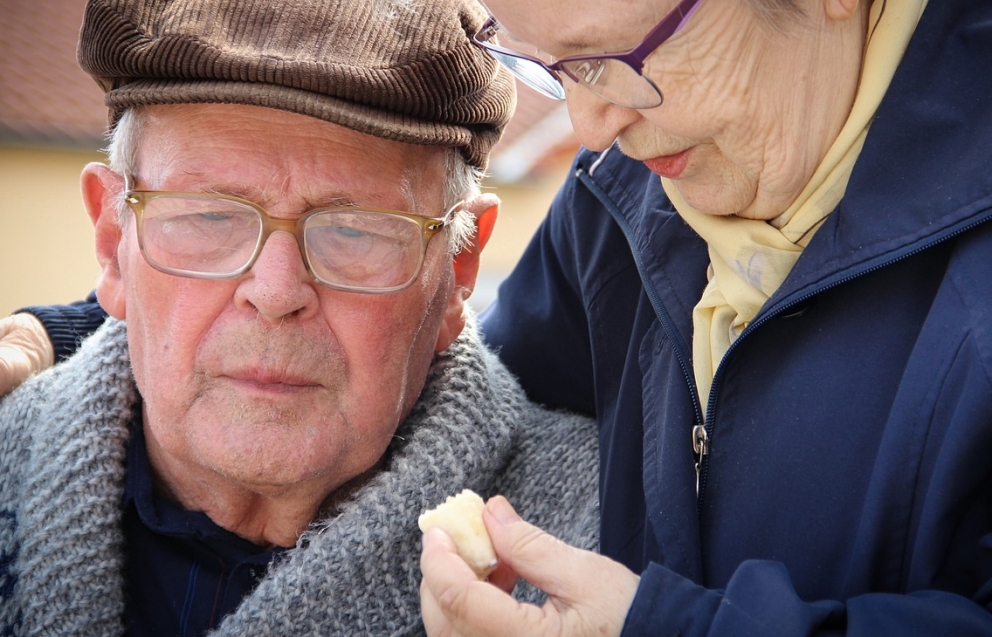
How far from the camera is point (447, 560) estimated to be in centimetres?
158

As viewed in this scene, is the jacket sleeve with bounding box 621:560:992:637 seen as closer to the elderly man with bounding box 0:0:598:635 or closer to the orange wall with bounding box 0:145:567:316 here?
the elderly man with bounding box 0:0:598:635

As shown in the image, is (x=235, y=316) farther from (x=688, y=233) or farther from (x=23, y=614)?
(x=688, y=233)

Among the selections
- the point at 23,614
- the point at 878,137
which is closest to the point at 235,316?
the point at 23,614

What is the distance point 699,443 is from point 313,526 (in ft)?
3.09

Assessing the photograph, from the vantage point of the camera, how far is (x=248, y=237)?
7.02ft

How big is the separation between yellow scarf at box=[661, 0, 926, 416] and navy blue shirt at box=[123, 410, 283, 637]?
1.17m

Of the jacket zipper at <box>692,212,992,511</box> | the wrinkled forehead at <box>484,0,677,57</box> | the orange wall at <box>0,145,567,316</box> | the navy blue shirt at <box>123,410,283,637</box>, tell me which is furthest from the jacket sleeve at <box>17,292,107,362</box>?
the orange wall at <box>0,145,567,316</box>

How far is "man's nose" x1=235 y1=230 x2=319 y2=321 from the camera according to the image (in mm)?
2076

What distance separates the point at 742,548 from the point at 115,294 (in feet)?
5.11

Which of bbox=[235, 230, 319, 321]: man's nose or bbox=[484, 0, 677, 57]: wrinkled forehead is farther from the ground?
bbox=[484, 0, 677, 57]: wrinkled forehead

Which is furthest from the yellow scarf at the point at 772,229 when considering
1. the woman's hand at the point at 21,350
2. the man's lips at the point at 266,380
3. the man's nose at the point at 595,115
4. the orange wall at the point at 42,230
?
the orange wall at the point at 42,230

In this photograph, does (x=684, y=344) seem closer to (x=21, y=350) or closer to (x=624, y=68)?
(x=624, y=68)

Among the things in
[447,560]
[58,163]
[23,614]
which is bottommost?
[58,163]

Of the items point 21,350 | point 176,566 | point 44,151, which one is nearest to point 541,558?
point 176,566
